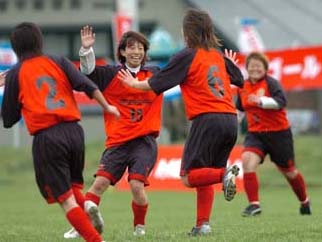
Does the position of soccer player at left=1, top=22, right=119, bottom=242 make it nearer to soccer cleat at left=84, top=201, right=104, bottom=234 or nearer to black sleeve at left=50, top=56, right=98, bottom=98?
black sleeve at left=50, top=56, right=98, bottom=98

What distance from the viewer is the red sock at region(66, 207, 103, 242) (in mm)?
7043

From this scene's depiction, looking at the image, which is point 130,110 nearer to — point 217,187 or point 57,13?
point 217,187

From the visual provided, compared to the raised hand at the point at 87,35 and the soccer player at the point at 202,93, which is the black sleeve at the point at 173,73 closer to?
the soccer player at the point at 202,93

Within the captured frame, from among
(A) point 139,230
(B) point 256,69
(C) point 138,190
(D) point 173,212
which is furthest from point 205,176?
(D) point 173,212

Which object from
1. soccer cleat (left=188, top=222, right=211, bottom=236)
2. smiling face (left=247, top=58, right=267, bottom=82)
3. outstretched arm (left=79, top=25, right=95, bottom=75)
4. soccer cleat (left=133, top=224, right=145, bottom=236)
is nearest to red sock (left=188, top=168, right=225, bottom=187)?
soccer cleat (left=188, top=222, right=211, bottom=236)

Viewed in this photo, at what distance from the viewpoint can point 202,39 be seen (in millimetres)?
8555

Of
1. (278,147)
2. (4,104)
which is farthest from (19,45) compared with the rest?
(278,147)

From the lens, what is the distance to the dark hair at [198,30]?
27.9 feet

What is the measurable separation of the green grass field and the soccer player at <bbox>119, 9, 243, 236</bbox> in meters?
0.61

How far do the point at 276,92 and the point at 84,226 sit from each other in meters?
5.13

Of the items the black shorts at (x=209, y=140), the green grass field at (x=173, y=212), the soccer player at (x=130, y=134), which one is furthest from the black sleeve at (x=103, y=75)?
the green grass field at (x=173, y=212)

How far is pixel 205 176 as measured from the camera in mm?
8484

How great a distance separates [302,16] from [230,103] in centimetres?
4056

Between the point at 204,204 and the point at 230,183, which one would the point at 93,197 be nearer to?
the point at 204,204
